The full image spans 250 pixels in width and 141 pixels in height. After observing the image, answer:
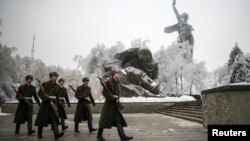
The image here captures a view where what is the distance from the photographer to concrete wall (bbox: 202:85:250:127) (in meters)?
6.21

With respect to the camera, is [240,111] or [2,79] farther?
[2,79]

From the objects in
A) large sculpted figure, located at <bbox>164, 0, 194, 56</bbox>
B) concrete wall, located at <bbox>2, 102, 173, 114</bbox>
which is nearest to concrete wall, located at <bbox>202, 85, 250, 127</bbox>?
concrete wall, located at <bbox>2, 102, 173, 114</bbox>

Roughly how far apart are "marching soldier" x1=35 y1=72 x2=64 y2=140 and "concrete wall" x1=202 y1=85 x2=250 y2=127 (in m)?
4.53

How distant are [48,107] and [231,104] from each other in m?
4.88

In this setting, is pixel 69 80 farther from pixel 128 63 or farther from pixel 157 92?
pixel 157 92

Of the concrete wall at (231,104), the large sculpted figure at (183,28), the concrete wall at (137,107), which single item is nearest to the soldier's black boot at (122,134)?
the concrete wall at (231,104)

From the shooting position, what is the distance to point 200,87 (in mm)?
44156

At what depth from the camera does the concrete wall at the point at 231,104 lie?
6215 mm

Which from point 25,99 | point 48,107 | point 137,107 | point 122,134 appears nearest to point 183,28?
point 137,107

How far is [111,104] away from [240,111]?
125 inches

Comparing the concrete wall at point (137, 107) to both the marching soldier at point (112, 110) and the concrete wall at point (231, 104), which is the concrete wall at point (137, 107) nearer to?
the concrete wall at point (231, 104)

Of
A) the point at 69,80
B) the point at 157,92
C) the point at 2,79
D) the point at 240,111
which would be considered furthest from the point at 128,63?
the point at 240,111

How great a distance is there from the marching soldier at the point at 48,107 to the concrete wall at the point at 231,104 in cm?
453

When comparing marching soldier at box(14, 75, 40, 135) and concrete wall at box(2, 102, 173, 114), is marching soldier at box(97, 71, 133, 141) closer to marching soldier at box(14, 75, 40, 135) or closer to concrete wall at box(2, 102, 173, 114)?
marching soldier at box(14, 75, 40, 135)
